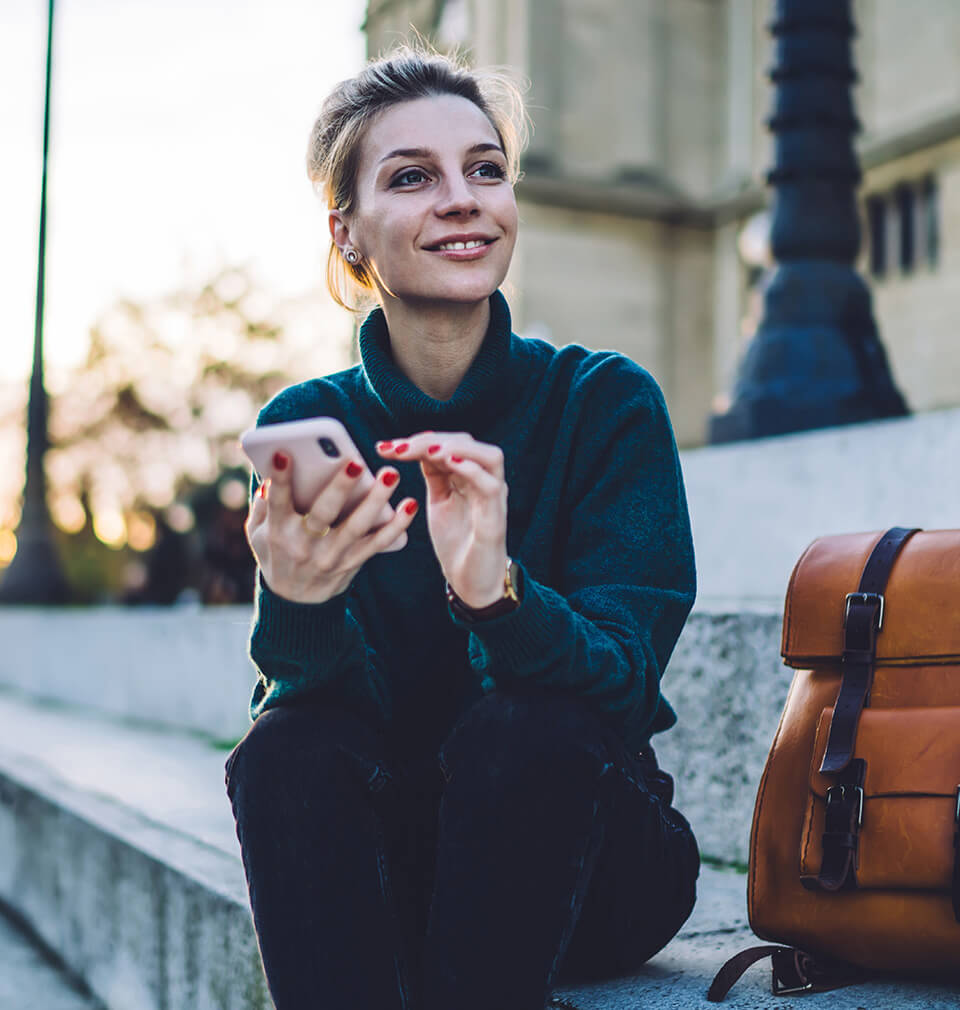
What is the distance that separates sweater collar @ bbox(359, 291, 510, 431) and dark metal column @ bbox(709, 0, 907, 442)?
241 centimetres

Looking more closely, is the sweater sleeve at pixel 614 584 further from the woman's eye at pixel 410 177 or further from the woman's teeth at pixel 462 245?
the woman's eye at pixel 410 177

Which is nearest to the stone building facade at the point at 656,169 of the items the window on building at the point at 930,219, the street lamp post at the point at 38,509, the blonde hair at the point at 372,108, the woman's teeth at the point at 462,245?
the window on building at the point at 930,219

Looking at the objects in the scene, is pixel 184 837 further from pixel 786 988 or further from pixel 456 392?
pixel 786 988

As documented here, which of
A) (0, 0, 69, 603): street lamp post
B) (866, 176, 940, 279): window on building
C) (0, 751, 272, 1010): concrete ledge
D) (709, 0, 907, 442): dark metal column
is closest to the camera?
(0, 751, 272, 1010): concrete ledge

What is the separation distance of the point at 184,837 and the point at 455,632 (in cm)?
148

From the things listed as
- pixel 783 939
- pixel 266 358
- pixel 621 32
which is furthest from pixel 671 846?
pixel 266 358

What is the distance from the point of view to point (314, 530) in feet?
5.03

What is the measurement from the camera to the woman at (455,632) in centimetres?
154

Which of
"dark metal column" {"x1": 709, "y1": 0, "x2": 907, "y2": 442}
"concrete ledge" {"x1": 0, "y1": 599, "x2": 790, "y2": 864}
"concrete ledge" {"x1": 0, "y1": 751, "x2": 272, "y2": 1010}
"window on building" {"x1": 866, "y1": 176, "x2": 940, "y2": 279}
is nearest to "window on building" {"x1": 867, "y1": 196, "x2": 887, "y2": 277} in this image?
"window on building" {"x1": 866, "y1": 176, "x2": 940, "y2": 279}

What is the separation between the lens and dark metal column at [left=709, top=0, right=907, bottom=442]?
4.24 m

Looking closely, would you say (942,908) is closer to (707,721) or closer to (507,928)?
(507,928)

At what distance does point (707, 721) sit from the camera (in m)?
2.79

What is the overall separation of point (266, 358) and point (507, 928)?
24.0 meters

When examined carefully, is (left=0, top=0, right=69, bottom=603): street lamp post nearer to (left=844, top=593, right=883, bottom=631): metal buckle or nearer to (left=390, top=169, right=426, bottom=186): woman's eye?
(left=390, top=169, right=426, bottom=186): woman's eye
